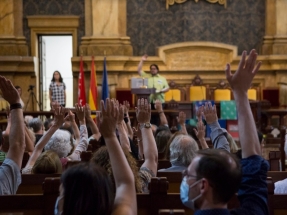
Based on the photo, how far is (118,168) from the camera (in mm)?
2385

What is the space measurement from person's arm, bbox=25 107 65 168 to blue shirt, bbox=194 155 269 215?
223 centimetres

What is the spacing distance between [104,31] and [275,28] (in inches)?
153

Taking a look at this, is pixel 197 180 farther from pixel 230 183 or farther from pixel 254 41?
pixel 254 41

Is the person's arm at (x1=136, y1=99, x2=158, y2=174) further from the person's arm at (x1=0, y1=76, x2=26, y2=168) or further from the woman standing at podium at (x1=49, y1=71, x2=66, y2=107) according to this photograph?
the woman standing at podium at (x1=49, y1=71, x2=66, y2=107)

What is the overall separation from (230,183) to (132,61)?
11.9 meters

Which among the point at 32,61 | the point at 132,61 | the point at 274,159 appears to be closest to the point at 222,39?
the point at 132,61

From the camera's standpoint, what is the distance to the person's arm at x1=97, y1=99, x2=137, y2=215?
7.49 feet

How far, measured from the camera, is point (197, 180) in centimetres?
216

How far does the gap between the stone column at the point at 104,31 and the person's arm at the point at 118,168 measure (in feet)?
37.7

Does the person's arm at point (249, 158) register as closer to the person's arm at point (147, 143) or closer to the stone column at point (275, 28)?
the person's arm at point (147, 143)

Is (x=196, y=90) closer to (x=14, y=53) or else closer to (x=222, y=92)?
(x=222, y=92)

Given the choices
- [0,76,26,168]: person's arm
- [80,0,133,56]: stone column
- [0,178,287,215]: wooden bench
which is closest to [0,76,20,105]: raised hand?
[0,76,26,168]: person's arm

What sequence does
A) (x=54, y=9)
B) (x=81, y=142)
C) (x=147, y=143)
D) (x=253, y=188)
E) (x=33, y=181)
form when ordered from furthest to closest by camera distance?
(x=54, y=9) → (x=81, y=142) → (x=33, y=181) → (x=147, y=143) → (x=253, y=188)

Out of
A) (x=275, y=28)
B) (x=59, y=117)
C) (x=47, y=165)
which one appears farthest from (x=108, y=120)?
(x=275, y=28)
